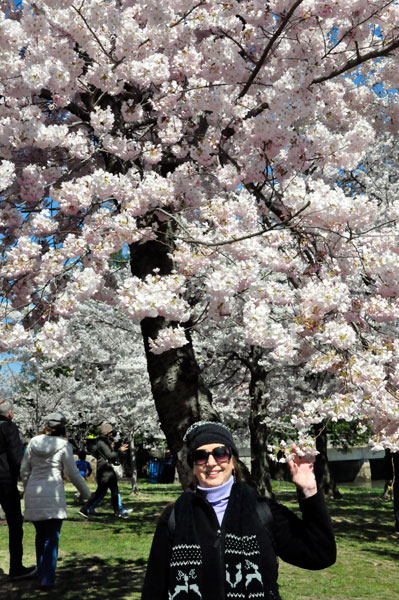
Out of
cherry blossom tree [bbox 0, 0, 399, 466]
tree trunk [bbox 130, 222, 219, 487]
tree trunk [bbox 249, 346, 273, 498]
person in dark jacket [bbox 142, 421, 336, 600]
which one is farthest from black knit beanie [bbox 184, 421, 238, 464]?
tree trunk [bbox 249, 346, 273, 498]

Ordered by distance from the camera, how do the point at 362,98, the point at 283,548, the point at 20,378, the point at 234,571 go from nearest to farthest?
the point at 234,571 < the point at 283,548 < the point at 362,98 < the point at 20,378

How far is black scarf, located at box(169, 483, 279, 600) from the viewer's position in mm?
2543

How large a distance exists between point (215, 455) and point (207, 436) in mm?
101

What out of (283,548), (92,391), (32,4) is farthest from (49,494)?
(92,391)

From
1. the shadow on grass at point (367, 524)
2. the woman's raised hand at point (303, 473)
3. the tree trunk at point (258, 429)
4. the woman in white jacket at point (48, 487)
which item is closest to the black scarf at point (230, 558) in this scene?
the woman's raised hand at point (303, 473)

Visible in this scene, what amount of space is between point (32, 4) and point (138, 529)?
888 centimetres

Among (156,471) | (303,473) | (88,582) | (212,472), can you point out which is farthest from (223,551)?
(156,471)

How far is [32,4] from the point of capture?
6.16 meters

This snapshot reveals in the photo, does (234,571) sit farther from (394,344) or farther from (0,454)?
(0,454)

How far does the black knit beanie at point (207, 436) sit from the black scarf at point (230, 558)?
31cm

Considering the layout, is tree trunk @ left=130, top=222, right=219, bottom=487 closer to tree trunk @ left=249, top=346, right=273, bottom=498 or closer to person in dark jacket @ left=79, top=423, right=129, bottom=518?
person in dark jacket @ left=79, top=423, right=129, bottom=518

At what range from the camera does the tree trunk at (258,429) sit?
52.0ft

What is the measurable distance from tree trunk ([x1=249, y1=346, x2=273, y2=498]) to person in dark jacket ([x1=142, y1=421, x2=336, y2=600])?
42.2 feet

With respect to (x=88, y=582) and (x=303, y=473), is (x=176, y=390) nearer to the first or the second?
(x=88, y=582)
